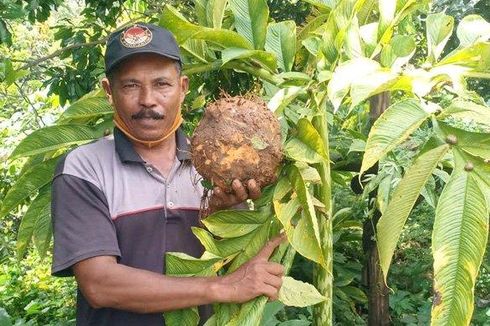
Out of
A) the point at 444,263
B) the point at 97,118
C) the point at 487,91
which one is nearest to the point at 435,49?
the point at 444,263

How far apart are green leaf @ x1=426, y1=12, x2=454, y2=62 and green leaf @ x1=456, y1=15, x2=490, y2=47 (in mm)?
31

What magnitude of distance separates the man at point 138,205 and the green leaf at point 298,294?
0.02m

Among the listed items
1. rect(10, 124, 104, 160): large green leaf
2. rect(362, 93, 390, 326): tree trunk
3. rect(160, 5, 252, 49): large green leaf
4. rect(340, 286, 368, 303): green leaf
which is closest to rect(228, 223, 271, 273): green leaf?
rect(160, 5, 252, 49): large green leaf

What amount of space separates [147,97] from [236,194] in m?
0.41

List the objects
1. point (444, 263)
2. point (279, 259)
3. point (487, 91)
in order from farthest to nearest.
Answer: point (487, 91)
point (279, 259)
point (444, 263)

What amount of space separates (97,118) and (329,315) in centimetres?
108

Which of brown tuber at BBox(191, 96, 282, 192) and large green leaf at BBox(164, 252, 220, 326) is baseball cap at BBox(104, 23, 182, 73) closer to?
brown tuber at BBox(191, 96, 282, 192)

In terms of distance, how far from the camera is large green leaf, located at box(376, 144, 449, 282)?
3.94 feet

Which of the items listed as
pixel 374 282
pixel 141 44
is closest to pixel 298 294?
pixel 141 44

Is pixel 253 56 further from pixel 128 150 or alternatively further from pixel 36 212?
pixel 36 212

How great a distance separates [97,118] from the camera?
2.20 m

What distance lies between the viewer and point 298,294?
4.69ft

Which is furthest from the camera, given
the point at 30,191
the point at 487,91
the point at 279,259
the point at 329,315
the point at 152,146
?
the point at 487,91

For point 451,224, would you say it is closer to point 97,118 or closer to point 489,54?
point 489,54
